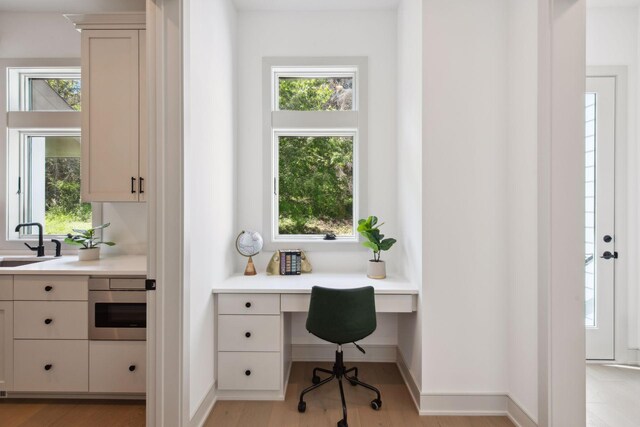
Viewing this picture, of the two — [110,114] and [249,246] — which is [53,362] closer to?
[249,246]

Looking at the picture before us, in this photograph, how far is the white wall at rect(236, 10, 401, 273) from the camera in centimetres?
287

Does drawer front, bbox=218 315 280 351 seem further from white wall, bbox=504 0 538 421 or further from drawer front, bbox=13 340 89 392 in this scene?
white wall, bbox=504 0 538 421

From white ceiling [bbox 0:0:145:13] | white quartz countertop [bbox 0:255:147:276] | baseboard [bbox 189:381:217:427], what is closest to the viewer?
baseboard [bbox 189:381:217:427]

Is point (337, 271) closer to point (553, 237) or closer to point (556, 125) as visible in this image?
point (553, 237)

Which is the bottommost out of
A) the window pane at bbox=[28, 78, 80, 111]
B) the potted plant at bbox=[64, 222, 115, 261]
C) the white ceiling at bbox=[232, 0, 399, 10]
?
the potted plant at bbox=[64, 222, 115, 261]

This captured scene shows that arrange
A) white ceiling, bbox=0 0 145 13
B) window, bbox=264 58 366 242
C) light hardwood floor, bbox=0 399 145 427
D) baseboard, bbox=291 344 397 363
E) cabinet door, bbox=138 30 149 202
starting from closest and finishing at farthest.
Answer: light hardwood floor, bbox=0 399 145 427 → cabinet door, bbox=138 30 149 202 → white ceiling, bbox=0 0 145 13 → baseboard, bbox=291 344 397 363 → window, bbox=264 58 366 242

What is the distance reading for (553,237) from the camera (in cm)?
160

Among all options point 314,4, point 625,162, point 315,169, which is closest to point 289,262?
point 315,169

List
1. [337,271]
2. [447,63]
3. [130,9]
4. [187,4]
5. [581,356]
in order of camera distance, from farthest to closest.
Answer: [337,271] < [130,9] < [447,63] < [187,4] < [581,356]

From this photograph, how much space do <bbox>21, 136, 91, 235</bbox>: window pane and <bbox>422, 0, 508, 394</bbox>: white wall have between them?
296cm

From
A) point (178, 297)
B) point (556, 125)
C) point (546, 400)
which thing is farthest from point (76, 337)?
point (556, 125)

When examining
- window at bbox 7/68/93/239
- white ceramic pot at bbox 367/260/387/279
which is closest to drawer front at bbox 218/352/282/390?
white ceramic pot at bbox 367/260/387/279

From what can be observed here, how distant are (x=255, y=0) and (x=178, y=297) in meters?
2.44

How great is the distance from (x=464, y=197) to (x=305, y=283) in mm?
1256
